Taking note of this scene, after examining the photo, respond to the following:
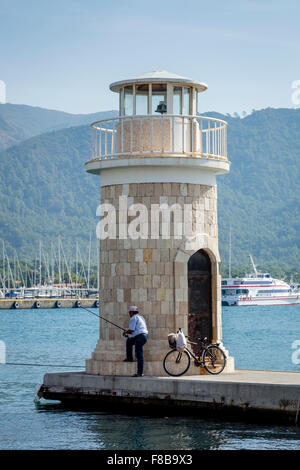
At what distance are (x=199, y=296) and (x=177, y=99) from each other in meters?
4.48

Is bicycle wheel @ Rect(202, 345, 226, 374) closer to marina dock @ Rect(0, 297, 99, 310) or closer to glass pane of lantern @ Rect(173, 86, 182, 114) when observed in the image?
glass pane of lantern @ Rect(173, 86, 182, 114)

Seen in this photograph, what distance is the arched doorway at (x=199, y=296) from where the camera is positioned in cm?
1969

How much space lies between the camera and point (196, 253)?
1983 centimetres

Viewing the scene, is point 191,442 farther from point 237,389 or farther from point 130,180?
point 130,180

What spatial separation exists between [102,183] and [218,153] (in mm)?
2754

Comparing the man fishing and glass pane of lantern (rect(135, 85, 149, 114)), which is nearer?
the man fishing

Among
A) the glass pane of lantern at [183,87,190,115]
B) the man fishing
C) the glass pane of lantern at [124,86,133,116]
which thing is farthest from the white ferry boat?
the man fishing

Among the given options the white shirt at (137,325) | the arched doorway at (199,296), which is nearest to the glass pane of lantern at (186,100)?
the arched doorway at (199,296)

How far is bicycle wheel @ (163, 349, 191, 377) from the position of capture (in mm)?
18766

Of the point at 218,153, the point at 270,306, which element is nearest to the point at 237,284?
the point at 270,306

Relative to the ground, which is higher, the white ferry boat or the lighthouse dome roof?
the white ferry boat

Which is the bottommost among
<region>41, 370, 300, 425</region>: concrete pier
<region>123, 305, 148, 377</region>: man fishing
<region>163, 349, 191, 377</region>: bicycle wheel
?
<region>41, 370, 300, 425</region>: concrete pier

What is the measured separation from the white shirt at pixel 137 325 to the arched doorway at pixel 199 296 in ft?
4.63

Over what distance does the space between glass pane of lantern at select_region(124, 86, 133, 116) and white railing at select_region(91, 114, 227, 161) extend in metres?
0.27
